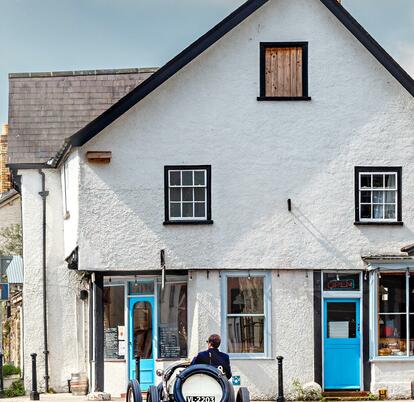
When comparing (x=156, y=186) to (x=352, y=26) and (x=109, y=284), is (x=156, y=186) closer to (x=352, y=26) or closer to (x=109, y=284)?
(x=109, y=284)

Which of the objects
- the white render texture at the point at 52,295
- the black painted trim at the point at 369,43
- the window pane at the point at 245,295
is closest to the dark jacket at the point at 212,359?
the window pane at the point at 245,295

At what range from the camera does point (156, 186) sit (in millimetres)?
25859

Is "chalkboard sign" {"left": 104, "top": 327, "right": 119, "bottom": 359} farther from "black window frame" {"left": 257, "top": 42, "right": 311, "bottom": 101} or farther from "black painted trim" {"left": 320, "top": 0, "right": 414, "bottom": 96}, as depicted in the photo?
"black painted trim" {"left": 320, "top": 0, "right": 414, "bottom": 96}

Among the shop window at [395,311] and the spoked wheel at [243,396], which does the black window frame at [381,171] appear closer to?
the shop window at [395,311]

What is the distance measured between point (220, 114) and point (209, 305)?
436 cm

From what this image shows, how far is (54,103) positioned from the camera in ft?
100

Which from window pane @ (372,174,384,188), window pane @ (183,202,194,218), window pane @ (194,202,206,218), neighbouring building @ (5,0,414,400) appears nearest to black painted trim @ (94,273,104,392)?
neighbouring building @ (5,0,414,400)

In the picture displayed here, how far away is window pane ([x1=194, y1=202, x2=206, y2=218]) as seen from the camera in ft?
85.3

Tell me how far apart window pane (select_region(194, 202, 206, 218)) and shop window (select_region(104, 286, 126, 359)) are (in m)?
2.63

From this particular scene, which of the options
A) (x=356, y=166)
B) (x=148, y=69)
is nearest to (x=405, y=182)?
(x=356, y=166)

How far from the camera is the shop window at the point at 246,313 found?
2598 centimetres

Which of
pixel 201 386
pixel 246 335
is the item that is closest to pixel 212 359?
pixel 201 386

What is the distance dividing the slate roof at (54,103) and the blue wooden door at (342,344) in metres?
8.66

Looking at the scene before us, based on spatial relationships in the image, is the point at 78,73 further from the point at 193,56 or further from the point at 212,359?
the point at 212,359
